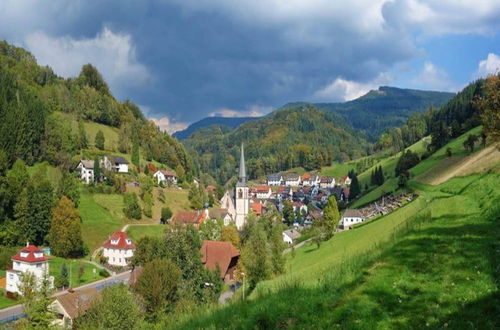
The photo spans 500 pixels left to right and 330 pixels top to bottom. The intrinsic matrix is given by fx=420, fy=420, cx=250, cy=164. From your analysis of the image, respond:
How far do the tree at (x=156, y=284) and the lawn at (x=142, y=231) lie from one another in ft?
144

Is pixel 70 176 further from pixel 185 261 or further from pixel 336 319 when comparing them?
pixel 336 319

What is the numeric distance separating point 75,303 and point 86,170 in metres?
71.4

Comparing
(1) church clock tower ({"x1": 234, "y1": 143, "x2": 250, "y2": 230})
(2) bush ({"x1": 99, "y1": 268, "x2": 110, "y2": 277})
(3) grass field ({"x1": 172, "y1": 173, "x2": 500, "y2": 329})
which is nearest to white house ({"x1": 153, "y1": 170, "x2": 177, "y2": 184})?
(1) church clock tower ({"x1": 234, "y1": 143, "x2": 250, "y2": 230})

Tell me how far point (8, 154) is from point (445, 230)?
95654mm

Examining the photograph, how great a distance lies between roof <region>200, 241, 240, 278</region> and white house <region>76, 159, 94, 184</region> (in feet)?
172

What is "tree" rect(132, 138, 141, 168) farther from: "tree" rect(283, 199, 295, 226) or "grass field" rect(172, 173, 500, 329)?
"grass field" rect(172, 173, 500, 329)

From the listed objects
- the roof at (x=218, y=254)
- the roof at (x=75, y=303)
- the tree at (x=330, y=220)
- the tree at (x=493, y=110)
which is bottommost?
the roof at (x=218, y=254)

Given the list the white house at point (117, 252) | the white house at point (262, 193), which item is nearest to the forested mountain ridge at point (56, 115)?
the white house at point (262, 193)

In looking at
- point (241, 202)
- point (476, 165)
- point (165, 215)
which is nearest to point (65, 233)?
point (165, 215)

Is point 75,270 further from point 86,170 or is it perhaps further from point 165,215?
point 86,170

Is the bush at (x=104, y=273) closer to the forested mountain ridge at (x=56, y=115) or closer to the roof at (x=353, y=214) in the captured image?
the forested mountain ridge at (x=56, y=115)

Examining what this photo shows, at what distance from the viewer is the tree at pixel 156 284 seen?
122 ft

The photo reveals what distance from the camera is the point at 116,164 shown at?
381 ft

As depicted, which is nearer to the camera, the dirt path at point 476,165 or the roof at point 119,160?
the dirt path at point 476,165
